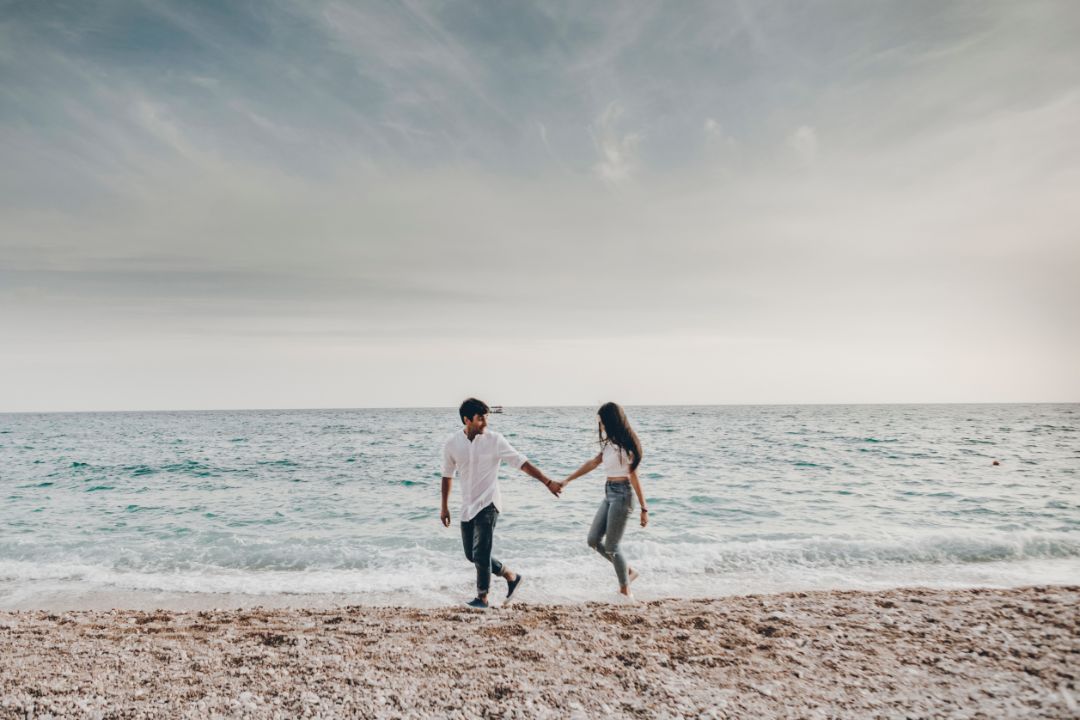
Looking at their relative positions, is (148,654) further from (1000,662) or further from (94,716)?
(1000,662)

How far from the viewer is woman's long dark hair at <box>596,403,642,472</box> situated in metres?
6.05

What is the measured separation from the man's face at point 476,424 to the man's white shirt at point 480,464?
0.18 feet

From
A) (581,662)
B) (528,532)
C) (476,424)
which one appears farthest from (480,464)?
(528,532)

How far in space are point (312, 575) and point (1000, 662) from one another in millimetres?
7921

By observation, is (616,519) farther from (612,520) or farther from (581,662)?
(581,662)

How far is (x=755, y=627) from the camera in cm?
492

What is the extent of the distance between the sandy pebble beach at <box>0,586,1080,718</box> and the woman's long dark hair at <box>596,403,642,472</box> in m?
1.62

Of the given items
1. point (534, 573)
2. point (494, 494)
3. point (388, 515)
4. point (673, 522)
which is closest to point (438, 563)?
point (534, 573)

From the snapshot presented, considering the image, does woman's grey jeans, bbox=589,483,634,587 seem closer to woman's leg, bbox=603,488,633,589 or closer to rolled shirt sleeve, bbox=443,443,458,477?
woman's leg, bbox=603,488,633,589

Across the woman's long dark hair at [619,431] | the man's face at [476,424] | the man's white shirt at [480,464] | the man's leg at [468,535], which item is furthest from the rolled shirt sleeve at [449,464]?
the woman's long dark hair at [619,431]

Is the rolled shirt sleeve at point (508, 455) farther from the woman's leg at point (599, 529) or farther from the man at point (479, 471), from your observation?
the woman's leg at point (599, 529)

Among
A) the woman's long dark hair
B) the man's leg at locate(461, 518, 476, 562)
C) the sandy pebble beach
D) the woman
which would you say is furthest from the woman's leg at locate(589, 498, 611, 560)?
the man's leg at locate(461, 518, 476, 562)

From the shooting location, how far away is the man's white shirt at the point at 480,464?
19.2 ft

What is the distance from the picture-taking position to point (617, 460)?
616 cm
